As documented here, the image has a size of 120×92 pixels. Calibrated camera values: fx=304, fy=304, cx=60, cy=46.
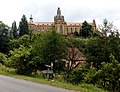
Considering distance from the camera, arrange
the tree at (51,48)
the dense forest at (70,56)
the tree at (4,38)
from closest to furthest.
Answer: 1. the dense forest at (70,56)
2. the tree at (51,48)
3. the tree at (4,38)

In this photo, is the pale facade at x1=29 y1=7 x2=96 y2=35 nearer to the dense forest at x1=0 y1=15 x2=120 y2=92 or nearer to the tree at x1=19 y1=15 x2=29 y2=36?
the tree at x1=19 y1=15 x2=29 y2=36

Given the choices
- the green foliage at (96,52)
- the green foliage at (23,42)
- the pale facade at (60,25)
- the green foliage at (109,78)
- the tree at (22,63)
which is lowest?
the green foliage at (109,78)

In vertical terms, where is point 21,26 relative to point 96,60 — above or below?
above

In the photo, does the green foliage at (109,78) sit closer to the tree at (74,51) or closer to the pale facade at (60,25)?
the tree at (74,51)

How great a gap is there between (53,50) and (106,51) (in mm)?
6730

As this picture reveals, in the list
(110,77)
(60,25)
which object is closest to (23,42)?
(110,77)

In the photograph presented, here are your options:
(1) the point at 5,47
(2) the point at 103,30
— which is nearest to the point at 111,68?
(2) the point at 103,30

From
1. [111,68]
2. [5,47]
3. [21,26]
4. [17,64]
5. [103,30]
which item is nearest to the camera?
[111,68]

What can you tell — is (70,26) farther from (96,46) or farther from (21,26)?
(96,46)

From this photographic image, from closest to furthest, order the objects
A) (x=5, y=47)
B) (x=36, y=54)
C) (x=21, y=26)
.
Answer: (x=36, y=54), (x=5, y=47), (x=21, y=26)

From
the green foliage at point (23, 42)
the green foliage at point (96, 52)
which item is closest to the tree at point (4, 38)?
the green foliage at point (23, 42)

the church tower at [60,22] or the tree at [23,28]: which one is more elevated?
the church tower at [60,22]

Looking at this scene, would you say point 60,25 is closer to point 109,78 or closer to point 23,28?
point 23,28

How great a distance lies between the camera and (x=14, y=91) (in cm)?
1553
